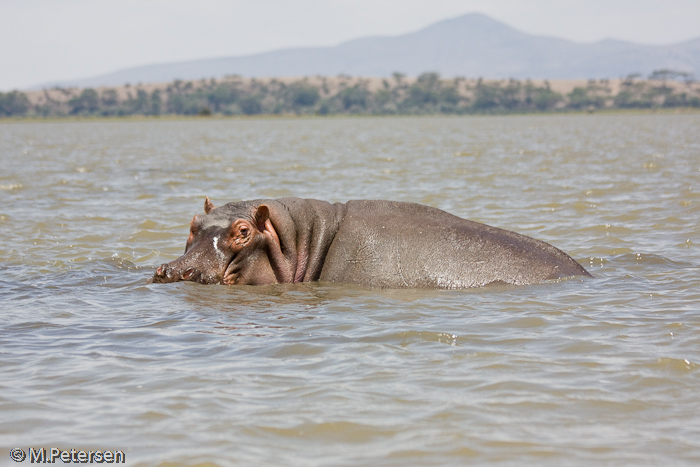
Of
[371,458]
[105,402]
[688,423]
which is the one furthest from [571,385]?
[105,402]

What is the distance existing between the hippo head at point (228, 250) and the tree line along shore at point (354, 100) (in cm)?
13087

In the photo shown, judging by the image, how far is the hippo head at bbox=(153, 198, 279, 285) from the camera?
7.49m

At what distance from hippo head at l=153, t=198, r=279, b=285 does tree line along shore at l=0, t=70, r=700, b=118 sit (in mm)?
130866

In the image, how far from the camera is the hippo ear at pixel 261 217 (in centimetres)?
745

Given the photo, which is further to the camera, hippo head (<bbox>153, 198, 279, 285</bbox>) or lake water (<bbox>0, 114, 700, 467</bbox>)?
hippo head (<bbox>153, 198, 279, 285</bbox>)

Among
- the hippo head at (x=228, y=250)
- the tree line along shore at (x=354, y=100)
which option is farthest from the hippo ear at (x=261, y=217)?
the tree line along shore at (x=354, y=100)

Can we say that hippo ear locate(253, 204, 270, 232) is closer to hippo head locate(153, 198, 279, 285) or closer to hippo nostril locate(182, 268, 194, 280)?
hippo head locate(153, 198, 279, 285)

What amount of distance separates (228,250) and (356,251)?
1.20 m

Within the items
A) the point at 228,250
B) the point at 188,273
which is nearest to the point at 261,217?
the point at 228,250

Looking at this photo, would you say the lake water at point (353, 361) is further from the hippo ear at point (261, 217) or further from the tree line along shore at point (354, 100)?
the tree line along shore at point (354, 100)

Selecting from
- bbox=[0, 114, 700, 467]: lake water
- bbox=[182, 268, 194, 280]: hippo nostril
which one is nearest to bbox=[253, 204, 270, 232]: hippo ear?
bbox=[0, 114, 700, 467]: lake water

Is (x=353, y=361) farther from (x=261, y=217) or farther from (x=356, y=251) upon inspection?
(x=261, y=217)

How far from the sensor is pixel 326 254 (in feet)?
25.6

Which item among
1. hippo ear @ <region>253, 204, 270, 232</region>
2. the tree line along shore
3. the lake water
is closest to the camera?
the lake water
